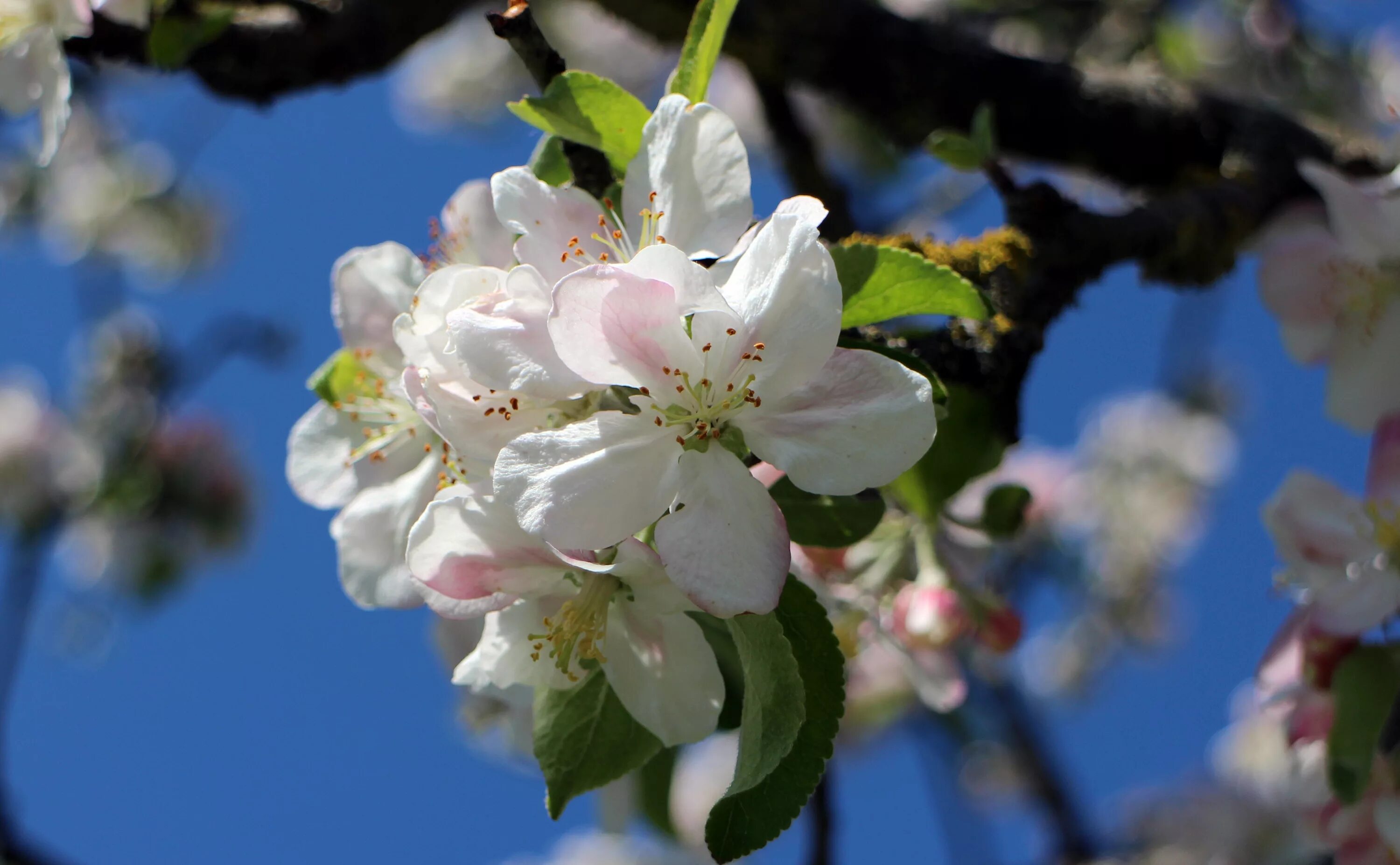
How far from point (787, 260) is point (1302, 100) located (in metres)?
3.24

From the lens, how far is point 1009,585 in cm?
312

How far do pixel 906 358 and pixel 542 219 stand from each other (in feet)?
1.00

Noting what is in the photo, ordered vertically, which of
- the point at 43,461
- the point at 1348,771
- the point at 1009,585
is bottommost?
the point at 43,461

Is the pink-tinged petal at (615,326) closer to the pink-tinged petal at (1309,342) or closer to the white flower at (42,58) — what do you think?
the white flower at (42,58)

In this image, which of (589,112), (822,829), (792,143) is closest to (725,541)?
(589,112)

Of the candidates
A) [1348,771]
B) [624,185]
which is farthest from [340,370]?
[1348,771]

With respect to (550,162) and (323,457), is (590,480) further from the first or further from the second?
(323,457)

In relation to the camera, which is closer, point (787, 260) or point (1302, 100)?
point (787, 260)

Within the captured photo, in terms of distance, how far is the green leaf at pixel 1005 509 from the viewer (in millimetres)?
1307

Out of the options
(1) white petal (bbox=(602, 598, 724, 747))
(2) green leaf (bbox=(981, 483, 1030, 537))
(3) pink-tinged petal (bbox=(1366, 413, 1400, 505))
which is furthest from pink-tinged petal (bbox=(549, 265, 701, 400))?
(3) pink-tinged petal (bbox=(1366, 413, 1400, 505))

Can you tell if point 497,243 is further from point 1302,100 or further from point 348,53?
point 1302,100

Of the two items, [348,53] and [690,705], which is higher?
[348,53]

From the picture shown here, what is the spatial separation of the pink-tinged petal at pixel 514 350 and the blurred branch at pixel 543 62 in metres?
0.23

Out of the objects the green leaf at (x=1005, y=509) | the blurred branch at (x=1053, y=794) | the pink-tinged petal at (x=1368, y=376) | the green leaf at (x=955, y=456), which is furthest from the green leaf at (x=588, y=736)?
the blurred branch at (x=1053, y=794)
